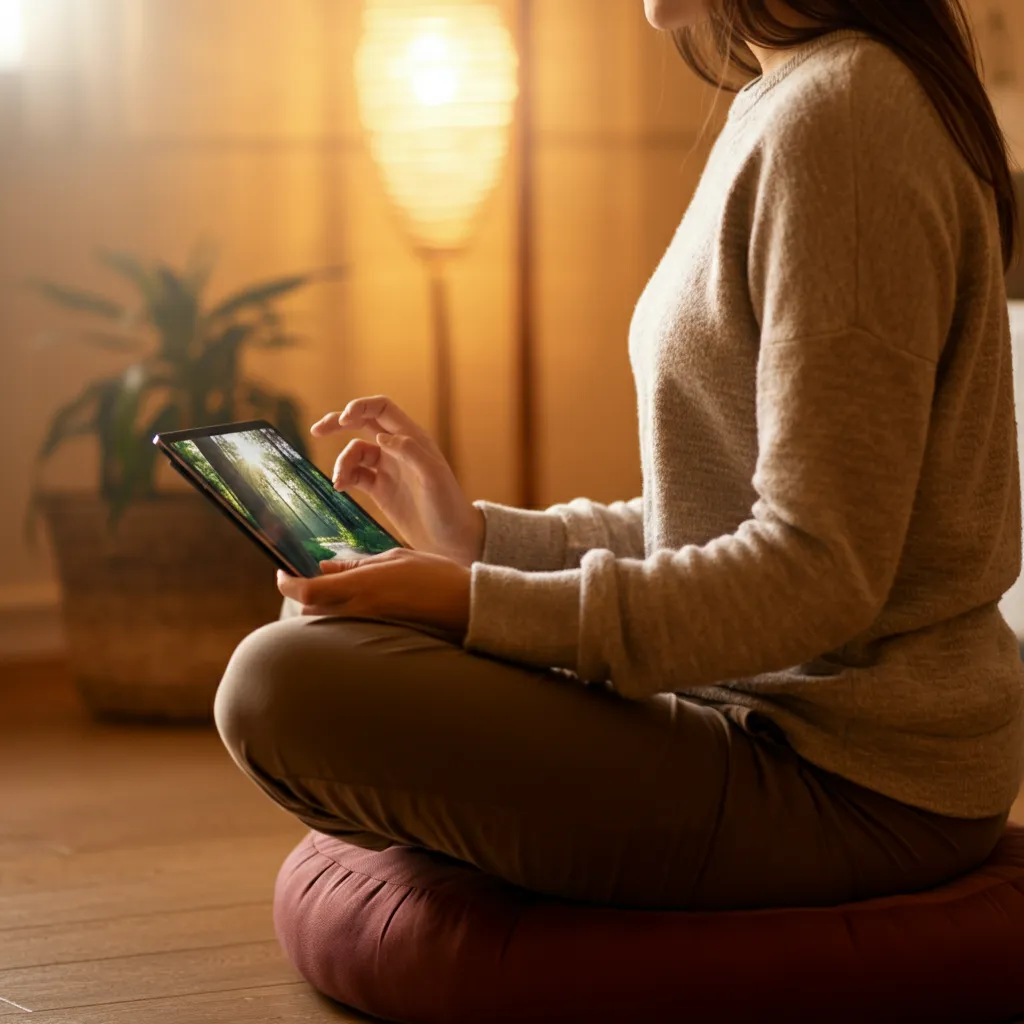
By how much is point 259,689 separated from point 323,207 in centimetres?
188

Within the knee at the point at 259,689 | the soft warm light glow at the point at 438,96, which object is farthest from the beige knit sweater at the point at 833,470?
the soft warm light glow at the point at 438,96

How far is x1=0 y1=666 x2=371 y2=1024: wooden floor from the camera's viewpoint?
4.00 feet

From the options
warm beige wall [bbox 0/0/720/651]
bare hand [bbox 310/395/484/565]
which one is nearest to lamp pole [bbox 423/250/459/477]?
warm beige wall [bbox 0/0/720/651]

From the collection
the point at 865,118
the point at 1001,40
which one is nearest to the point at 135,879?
the point at 865,118

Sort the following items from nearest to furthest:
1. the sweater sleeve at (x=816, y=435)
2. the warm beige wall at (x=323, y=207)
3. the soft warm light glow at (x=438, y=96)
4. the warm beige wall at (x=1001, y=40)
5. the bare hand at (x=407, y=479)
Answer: the sweater sleeve at (x=816, y=435) → the bare hand at (x=407, y=479) → the soft warm light glow at (x=438, y=96) → the warm beige wall at (x=323, y=207) → the warm beige wall at (x=1001, y=40)

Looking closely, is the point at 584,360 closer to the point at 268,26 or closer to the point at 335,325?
the point at 335,325

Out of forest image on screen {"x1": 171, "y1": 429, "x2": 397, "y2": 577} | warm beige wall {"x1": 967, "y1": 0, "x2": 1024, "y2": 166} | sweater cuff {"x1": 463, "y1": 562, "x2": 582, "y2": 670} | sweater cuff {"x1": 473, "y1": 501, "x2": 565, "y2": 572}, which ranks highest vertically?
warm beige wall {"x1": 967, "y1": 0, "x2": 1024, "y2": 166}

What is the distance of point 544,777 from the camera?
989 millimetres

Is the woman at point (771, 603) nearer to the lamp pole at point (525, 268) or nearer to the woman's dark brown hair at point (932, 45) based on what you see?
the woman's dark brown hair at point (932, 45)

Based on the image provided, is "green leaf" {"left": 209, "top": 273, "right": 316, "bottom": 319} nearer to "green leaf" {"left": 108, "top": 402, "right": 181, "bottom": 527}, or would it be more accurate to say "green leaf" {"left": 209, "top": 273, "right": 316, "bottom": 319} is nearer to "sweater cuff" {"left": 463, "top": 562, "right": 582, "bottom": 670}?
"green leaf" {"left": 108, "top": 402, "right": 181, "bottom": 527}

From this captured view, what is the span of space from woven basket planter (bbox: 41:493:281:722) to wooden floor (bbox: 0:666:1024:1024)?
76 millimetres

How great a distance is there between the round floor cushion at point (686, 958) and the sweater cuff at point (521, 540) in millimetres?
287

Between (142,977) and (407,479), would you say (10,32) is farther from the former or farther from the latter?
(142,977)

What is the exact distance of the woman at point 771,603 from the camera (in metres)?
0.94
